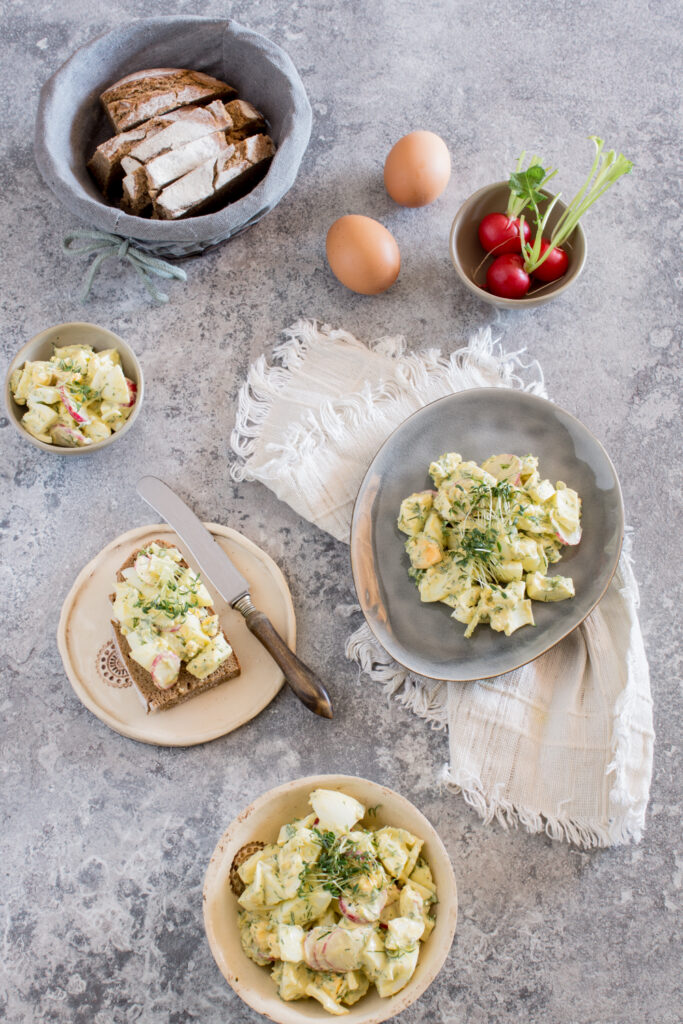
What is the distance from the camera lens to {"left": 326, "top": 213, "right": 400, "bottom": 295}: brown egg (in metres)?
1.98

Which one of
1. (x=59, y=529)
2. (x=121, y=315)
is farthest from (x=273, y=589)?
(x=121, y=315)

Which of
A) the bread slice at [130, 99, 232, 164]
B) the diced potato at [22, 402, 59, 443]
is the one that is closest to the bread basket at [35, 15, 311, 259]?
the bread slice at [130, 99, 232, 164]

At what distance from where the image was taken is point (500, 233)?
204cm

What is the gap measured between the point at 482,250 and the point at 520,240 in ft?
0.41

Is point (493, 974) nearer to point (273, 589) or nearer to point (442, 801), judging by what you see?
point (442, 801)

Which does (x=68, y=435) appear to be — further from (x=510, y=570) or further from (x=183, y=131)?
(x=510, y=570)

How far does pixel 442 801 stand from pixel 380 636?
437 mm

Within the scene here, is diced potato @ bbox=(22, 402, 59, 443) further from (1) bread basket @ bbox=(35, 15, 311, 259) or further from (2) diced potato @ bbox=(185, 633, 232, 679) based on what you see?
(2) diced potato @ bbox=(185, 633, 232, 679)

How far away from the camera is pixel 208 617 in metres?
1.82

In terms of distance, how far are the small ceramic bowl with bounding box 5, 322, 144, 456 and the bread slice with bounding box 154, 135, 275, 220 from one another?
1.11 feet

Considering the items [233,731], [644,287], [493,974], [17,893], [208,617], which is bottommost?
[493,974]

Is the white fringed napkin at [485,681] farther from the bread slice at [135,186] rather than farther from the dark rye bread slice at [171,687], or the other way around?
the bread slice at [135,186]

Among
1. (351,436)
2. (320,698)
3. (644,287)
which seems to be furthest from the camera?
(644,287)

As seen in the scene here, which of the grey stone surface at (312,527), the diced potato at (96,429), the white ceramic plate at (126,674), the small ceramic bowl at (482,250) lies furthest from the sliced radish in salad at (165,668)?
the small ceramic bowl at (482,250)
